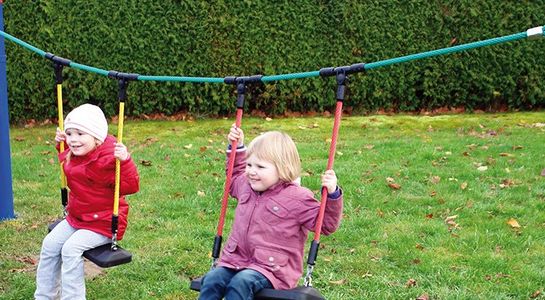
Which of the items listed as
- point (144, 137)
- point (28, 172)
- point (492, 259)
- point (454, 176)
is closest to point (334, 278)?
point (492, 259)

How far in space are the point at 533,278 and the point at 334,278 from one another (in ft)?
4.27

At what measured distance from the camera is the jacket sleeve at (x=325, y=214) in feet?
10.7

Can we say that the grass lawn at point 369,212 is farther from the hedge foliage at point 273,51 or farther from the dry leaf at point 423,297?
the hedge foliage at point 273,51

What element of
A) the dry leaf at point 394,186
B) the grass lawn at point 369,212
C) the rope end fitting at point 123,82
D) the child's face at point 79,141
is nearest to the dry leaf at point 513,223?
the grass lawn at point 369,212

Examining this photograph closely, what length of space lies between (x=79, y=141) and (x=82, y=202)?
1.17ft

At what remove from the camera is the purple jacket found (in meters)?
3.27

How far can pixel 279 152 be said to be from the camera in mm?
3361

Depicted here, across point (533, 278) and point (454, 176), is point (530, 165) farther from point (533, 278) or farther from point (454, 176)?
point (533, 278)

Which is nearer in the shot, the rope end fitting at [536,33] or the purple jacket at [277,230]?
the rope end fitting at [536,33]

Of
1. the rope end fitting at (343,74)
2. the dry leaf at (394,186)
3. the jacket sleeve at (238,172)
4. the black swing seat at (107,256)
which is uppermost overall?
the rope end fitting at (343,74)

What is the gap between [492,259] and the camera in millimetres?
4793

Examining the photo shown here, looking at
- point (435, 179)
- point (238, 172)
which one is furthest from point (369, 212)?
point (238, 172)

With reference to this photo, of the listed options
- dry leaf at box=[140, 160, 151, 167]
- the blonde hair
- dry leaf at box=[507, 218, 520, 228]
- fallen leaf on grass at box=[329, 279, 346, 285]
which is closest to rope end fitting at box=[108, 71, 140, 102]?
the blonde hair

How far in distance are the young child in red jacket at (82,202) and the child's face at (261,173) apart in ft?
2.53
